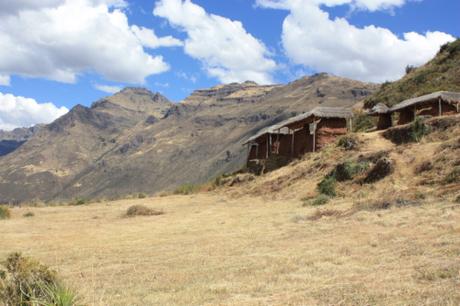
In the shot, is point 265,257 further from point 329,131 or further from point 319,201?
point 329,131

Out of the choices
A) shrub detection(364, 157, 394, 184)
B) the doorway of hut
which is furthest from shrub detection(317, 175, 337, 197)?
the doorway of hut

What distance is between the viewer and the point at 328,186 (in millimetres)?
25438

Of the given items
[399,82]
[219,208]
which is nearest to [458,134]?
[219,208]

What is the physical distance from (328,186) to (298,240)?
1162cm

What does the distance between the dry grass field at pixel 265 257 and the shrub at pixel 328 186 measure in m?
3.10

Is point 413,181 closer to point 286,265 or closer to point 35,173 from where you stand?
point 286,265

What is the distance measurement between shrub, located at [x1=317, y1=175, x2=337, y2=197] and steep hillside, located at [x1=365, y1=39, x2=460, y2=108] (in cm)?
1974

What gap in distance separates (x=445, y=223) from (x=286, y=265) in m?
4.81

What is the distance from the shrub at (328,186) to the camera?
81.2ft

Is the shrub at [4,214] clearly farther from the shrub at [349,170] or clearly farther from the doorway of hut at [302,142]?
the doorway of hut at [302,142]

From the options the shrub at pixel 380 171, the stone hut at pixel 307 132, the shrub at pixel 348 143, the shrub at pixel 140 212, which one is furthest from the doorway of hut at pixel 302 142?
the shrub at pixel 140 212

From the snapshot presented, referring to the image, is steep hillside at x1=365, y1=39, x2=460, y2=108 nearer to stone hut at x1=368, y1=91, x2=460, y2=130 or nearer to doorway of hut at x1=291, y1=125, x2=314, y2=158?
stone hut at x1=368, y1=91, x2=460, y2=130

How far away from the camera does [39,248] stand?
1567 centimetres

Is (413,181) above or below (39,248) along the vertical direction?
above
